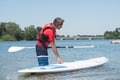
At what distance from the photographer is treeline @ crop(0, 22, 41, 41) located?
353 feet

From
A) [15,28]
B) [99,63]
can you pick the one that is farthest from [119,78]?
[15,28]

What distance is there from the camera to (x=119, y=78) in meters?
10.5

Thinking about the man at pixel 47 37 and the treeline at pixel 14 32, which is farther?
the treeline at pixel 14 32

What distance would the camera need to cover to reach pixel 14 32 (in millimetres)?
107625

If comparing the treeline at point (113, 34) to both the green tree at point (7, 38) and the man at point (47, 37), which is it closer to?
the green tree at point (7, 38)

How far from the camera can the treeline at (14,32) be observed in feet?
353

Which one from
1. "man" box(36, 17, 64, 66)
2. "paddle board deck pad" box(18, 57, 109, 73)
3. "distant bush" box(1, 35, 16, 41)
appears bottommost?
"paddle board deck pad" box(18, 57, 109, 73)

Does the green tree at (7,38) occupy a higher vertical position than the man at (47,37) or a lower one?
higher

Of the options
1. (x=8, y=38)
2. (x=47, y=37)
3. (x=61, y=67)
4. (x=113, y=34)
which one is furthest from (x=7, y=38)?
(x=47, y=37)

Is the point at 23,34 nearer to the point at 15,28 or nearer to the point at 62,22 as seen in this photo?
the point at 15,28

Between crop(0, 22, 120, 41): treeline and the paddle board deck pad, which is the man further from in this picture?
crop(0, 22, 120, 41): treeline

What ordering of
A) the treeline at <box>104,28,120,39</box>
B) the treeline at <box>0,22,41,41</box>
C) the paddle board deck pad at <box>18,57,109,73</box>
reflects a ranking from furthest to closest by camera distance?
the treeline at <box>104,28,120,39</box> → the treeline at <box>0,22,41,41</box> → the paddle board deck pad at <box>18,57,109,73</box>

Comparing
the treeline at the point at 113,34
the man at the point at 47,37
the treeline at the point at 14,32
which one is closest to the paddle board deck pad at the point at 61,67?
the man at the point at 47,37

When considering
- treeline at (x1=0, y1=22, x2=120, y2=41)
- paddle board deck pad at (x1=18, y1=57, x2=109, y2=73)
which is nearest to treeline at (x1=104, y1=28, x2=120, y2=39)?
treeline at (x1=0, y1=22, x2=120, y2=41)
